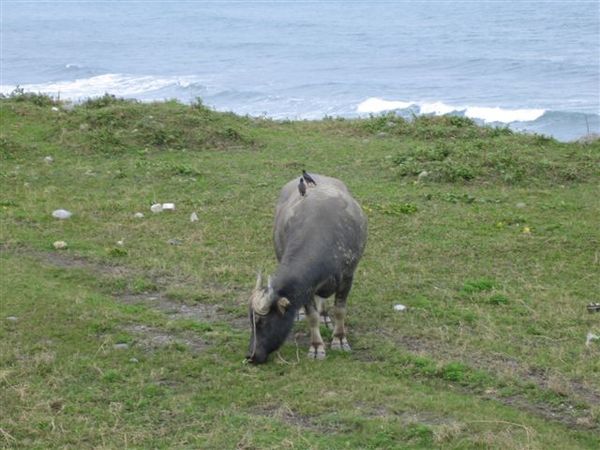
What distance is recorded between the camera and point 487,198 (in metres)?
14.7

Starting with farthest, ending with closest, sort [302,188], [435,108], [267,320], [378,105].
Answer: [378,105], [435,108], [302,188], [267,320]

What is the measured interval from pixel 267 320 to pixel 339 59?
5266cm

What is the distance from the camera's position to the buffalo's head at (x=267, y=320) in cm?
871

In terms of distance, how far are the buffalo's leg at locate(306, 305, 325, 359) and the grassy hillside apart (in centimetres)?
16

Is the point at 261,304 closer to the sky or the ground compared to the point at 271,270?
closer to the sky

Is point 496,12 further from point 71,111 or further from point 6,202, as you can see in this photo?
point 6,202

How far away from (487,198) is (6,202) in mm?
7492

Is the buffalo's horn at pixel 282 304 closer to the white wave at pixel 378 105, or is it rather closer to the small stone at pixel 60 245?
the small stone at pixel 60 245

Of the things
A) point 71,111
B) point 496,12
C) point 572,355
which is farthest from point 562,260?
point 496,12

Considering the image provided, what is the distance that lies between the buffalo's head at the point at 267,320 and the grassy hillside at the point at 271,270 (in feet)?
0.62

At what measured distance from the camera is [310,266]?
29.5 ft

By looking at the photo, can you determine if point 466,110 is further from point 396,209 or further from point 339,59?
point 396,209

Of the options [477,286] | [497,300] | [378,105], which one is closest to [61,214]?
[477,286]

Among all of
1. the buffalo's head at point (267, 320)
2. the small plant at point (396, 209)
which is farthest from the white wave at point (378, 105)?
the buffalo's head at point (267, 320)
